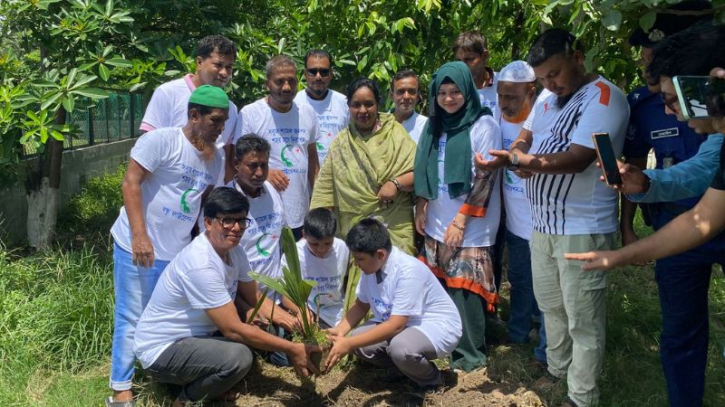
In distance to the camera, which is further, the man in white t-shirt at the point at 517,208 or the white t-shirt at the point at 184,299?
the man in white t-shirt at the point at 517,208

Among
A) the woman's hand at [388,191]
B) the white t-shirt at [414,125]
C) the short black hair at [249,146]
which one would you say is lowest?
the woman's hand at [388,191]

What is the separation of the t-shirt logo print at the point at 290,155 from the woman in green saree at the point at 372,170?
0.96 feet

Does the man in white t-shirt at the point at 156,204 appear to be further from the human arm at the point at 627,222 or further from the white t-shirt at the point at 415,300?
the human arm at the point at 627,222

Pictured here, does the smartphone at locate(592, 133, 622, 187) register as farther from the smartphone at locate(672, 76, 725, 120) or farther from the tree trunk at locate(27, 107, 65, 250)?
the tree trunk at locate(27, 107, 65, 250)

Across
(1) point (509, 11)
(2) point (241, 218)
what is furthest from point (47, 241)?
(1) point (509, 11)

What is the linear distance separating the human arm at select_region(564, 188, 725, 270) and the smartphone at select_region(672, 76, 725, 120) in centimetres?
44

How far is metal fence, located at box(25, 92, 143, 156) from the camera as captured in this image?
8265mm

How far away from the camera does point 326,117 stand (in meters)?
4.64

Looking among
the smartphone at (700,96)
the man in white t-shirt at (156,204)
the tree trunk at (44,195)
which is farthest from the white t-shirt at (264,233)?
the tree trunk at (44,195)

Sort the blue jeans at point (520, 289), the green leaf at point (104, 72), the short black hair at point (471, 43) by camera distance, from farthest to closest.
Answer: the green leaf at point (104, 72)
the short black hair at point (471, 43)
the blue jeans at point (520, 289)

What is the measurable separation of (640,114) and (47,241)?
4964 millimetres

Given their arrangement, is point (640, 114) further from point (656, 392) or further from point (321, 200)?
point (321, 200)

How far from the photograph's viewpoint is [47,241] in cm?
593

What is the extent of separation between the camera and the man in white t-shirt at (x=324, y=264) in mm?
3834
